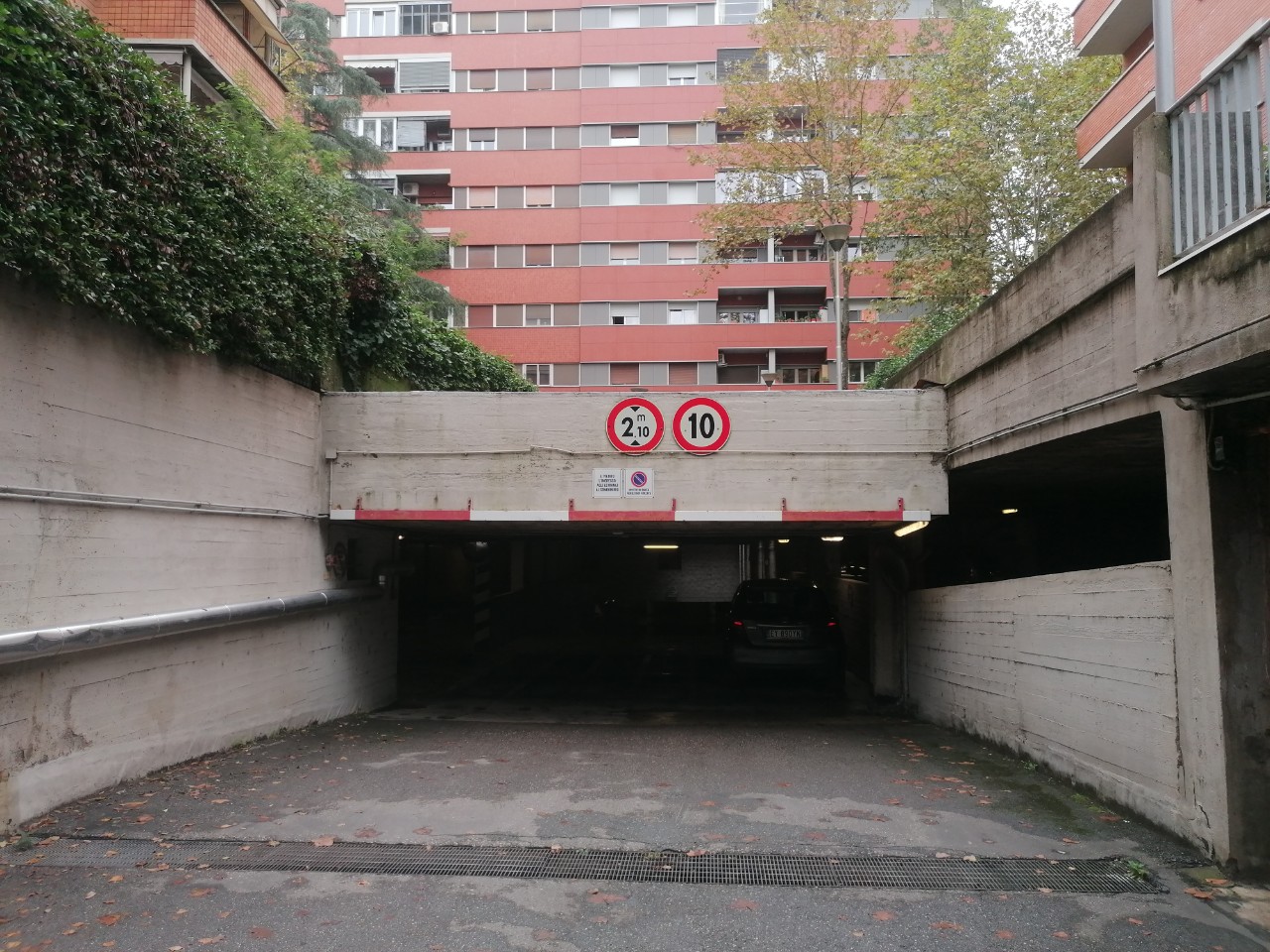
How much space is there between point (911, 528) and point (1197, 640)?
6.00 metres

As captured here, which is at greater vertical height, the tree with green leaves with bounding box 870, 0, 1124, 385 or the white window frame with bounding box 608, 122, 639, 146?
the white window frame with bounding box 608, 122, 639, 146

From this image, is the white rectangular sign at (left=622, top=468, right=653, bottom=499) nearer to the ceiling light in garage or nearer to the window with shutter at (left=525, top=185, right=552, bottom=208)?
the ceiling light in garage

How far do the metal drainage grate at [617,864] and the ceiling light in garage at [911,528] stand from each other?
547 cm

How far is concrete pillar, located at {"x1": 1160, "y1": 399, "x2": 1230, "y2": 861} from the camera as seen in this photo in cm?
524

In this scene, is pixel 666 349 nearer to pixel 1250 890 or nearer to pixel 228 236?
pixel 228 236

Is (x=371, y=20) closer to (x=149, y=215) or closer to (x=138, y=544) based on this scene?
(x=149, y=215)

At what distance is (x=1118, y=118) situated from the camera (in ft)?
57.0

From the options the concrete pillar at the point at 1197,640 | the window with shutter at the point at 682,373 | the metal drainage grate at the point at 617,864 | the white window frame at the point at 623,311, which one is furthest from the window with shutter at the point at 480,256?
the concrete pillar at the point at 1197,640

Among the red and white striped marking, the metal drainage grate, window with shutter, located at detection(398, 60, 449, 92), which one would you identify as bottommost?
the metal drainage grate

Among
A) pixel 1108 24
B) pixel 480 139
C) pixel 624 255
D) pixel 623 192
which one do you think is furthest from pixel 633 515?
pixel 480 139

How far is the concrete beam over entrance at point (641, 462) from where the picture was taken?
10.3m

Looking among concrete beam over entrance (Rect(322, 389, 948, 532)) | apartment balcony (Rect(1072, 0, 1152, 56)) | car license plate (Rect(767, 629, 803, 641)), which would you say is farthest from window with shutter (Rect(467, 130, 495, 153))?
car license plate (Rect(767, 629, 803, 641))

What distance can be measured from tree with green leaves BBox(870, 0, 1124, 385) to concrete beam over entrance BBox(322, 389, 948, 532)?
9982mm

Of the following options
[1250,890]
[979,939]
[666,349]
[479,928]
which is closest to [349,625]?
[479,928]
